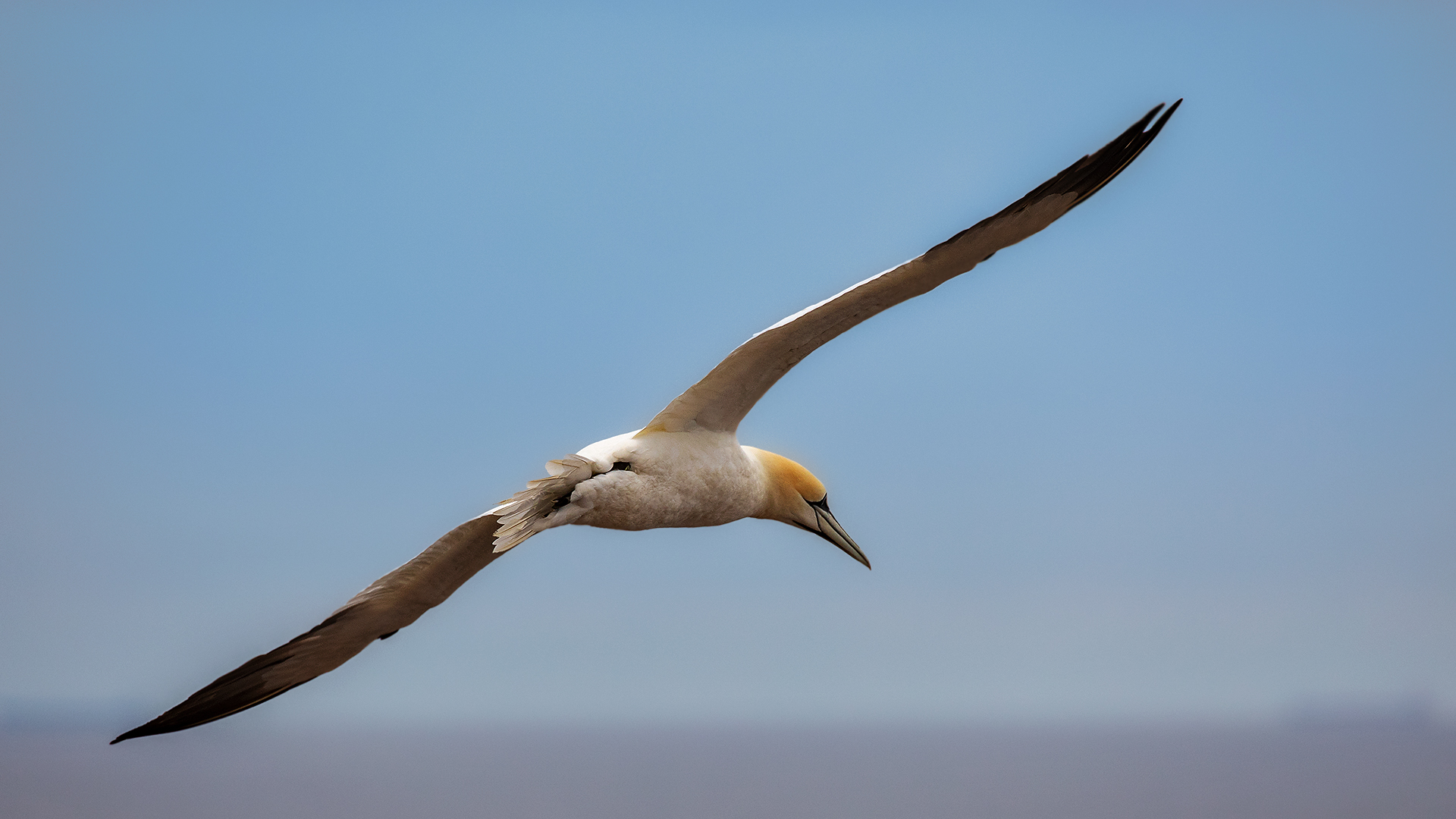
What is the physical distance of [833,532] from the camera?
267 inches

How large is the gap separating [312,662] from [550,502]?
2062 millimetres

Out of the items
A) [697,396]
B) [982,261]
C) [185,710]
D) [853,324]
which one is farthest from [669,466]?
[185,710]

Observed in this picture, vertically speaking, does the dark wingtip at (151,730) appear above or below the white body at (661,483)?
below

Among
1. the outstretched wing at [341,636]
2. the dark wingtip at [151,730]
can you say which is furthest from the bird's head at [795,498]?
the dark wingtip at [151,730]

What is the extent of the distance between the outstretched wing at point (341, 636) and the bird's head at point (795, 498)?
1354 millimetres

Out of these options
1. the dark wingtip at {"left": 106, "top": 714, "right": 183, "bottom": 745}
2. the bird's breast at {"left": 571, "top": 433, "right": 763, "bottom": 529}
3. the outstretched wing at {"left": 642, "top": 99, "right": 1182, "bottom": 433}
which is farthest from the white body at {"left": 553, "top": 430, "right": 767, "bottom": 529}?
the dark wingtip at {"left": 106, "top": 714, "right": 183, "bottom": 745}

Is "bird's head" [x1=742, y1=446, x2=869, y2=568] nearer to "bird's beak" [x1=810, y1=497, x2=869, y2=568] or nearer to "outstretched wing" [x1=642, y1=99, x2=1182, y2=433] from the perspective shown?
"bird's beak" [x1=810, y1=497, x2=869, y2=568]

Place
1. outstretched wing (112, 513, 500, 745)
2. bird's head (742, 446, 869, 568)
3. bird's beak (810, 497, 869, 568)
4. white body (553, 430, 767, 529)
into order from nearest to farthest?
1. white body (553, 430, 767, 529)
2. outstretched wing (112, 513, 500, 745)
3. bird's head (742, 446, 869, 568)
4. bird's beak (810, 497, 869, 568)

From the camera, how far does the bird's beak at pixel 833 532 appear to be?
265 inches

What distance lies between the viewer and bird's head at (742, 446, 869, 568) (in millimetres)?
6496

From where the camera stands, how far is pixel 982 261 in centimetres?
521

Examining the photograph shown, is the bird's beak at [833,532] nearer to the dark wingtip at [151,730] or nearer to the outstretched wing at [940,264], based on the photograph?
the outstretched wing at [940,264]

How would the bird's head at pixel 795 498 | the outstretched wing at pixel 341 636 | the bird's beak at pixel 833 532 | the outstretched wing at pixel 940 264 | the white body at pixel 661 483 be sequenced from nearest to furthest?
the outstretched wing at pixel 940 264 → the white body at pixel 661 483 → the outstretched wing at pixel 341 636 → the bird's head at pixel 795 498 → the bird's beak at pixel 833 532

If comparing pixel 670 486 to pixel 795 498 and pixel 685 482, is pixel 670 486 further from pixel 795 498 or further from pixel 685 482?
pixel 795 498
